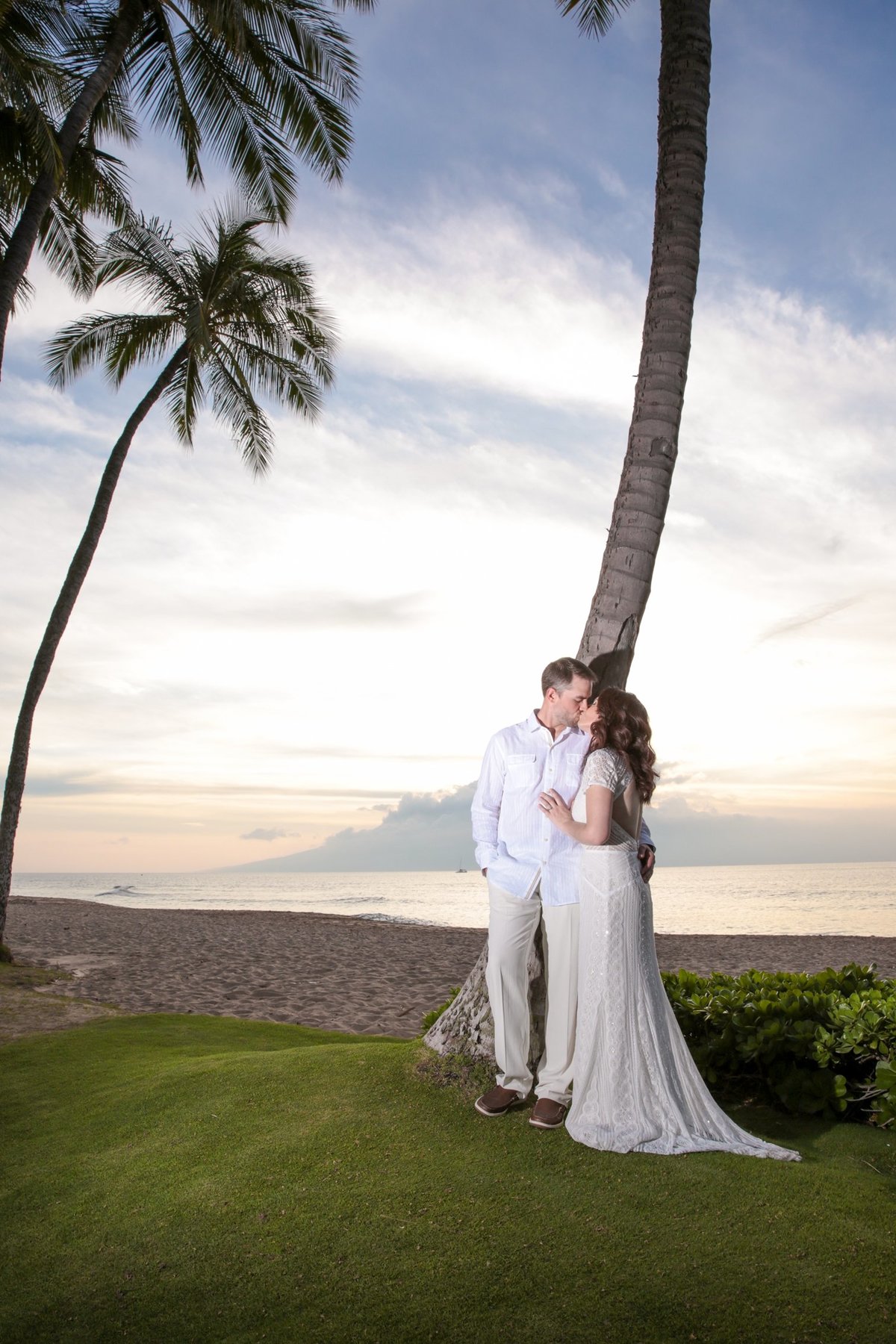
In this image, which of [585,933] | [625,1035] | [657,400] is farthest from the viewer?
[657,400]

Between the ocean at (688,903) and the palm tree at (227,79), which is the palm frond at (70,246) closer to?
the palm tree at (227,79)

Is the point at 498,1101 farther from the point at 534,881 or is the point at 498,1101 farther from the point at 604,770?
the point at 604,770

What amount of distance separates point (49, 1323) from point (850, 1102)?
4.04m

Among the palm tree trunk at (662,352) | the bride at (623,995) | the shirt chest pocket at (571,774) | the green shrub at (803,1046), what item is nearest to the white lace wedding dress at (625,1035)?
the bride at (623,995)

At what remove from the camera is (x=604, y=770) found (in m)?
4.25

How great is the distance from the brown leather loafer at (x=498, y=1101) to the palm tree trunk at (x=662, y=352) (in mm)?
2315

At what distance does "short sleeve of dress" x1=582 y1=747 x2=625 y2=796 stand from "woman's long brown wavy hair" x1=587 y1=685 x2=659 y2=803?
39 millimetres

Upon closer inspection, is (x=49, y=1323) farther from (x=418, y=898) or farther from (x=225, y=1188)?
(x=418, y=898)

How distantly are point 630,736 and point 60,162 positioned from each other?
10.1 meters

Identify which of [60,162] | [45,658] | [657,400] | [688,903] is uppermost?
[60,162]

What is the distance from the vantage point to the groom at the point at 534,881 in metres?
4.42

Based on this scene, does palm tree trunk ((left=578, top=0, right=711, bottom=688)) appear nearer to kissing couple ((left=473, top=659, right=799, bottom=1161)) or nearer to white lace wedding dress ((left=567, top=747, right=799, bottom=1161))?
kissing couple ((left=473, top=659, right=799, bottom=1161))

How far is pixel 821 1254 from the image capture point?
3252mm

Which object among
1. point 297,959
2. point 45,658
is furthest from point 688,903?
point 45,658
